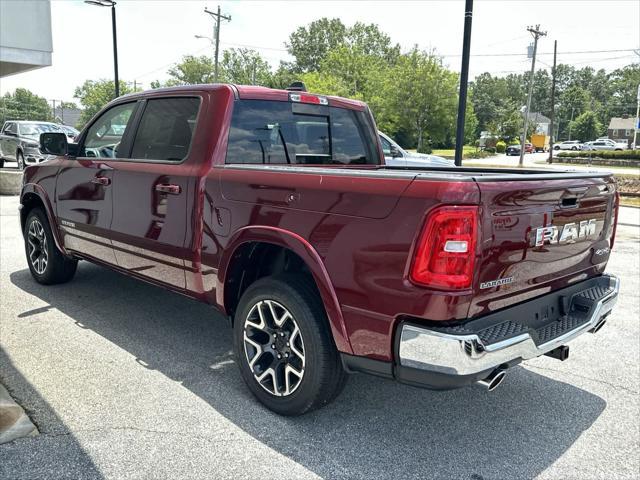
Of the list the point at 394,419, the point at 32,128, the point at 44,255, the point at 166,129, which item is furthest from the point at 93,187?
the point at 32,128

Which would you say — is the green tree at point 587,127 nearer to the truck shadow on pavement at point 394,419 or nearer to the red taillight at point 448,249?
the truck shadow on pavement at point 394,419

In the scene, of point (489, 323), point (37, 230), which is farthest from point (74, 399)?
point (37, 230)

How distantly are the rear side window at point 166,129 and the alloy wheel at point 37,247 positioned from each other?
6.48 feet

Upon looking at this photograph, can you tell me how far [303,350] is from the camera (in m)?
3.00

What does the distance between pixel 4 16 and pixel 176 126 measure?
8.05m

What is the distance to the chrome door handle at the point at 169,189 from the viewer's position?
3695mm

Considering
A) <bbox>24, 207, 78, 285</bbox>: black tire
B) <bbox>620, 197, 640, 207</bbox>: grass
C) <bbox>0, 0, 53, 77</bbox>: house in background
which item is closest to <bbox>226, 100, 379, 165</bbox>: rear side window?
<bbox>24, 207, 78, 285</bbox>: black tire

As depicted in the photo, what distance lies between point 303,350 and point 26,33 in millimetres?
10006

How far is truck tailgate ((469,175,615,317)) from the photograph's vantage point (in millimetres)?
2467

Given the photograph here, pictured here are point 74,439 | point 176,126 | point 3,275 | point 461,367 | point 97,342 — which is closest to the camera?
point 461,367

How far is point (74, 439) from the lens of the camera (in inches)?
113

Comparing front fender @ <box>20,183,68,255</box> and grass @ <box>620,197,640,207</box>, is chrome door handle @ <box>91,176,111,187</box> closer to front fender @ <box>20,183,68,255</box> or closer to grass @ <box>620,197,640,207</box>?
front fender @ <box>20,183,68,255</box>

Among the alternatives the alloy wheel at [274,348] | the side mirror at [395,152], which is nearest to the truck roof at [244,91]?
the alloy wheel at [274,348]

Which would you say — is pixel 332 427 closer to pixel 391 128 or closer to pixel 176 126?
pixel 176 126
